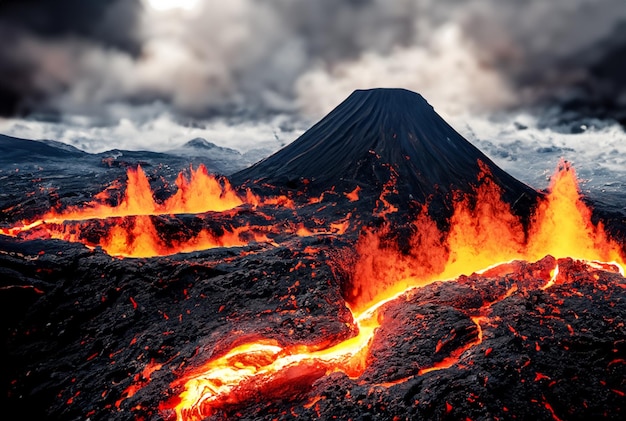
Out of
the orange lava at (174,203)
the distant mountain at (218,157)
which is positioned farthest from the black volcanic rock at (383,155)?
the distant mountain at (218,157)

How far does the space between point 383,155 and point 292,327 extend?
1874 cm

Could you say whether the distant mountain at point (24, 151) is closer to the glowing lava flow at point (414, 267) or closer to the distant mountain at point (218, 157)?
the distant mountain at point (218, 157)

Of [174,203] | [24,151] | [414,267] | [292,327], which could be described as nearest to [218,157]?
[24,151]

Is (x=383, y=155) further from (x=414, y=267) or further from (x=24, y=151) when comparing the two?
(x=24, y=151)

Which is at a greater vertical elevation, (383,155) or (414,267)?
(383,155)

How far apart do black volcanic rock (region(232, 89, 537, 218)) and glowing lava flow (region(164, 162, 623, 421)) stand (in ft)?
6.51

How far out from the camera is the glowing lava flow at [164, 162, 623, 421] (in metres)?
5.32

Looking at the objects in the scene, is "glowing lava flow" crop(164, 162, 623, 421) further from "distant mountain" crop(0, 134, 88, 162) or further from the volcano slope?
"distant mountain" crop(0, 134, 88, 162)

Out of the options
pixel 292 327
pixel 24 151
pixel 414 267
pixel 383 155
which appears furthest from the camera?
pixel 24 151

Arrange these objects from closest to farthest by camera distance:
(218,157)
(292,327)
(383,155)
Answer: (292,327) < (383,155) < (218,157)

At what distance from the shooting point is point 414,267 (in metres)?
14.4

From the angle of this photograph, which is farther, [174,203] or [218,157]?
[218,157]

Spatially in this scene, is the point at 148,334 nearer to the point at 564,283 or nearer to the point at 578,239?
the point at 564,283

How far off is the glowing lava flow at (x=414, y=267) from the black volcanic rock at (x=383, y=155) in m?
1.98
